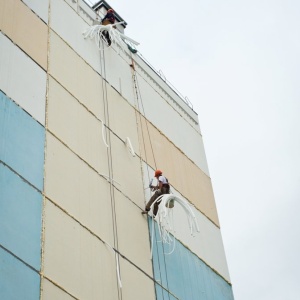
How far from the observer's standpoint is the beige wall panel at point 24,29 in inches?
583

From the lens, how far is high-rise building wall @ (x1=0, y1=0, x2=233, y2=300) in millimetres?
12195

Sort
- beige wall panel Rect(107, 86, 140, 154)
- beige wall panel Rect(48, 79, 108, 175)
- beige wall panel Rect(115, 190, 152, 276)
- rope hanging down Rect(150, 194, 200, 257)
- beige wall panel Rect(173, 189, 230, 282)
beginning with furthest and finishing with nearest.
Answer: beige wall panel Rect(173, 189, 230, 282), beige wall panel Rect(107, 86, 140, 154), rope hanging down Rect(150, 194, 200, 257), beige wall panel Rect(48, 79, 108, 175), beige wall panel Rect(115, 190, 152, 276)

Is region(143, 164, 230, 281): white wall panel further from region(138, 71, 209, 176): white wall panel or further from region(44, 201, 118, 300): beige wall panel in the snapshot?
region(44, 201, 118, 300): beige wall panel

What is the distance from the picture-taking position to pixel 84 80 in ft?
55.0

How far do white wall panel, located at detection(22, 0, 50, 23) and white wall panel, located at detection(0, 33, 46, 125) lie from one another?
2009mm

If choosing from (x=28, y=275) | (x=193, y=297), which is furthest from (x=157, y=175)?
(x=28, y=275)

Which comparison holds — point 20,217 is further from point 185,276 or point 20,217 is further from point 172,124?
point 172,124

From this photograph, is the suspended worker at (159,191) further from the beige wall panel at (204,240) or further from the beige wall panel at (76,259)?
the beige wall panel at (76,259)

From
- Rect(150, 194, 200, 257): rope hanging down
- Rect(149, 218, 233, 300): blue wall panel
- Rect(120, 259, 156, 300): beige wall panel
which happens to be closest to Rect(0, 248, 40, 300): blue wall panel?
Rect(120, 259, 156, 300): beige wall panel

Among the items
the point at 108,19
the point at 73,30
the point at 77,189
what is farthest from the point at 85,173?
the point at 108,19

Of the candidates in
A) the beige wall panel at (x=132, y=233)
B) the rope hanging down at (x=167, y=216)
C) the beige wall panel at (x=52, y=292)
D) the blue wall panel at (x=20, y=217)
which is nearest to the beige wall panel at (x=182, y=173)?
the rope hanging down at (x=167, y=216)

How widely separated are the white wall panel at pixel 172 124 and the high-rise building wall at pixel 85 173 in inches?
2.1

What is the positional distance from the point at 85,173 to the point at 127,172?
189cm

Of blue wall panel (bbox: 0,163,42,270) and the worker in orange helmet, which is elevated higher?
the worker in orange helmet
